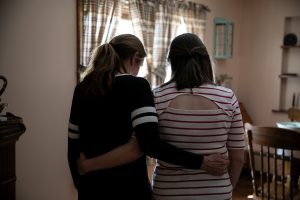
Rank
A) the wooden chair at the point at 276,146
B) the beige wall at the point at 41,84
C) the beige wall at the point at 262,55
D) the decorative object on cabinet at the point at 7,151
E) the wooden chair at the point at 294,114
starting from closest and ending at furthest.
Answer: the decorative object on cabinet at the point at 7,151, the wooden chair at the point at 276,146, the beige wall at the point at 41,84, the wooden chair at the point at 294,114, the beige wall at the point at 262,55

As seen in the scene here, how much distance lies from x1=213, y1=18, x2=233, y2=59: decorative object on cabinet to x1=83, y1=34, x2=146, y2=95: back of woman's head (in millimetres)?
3536

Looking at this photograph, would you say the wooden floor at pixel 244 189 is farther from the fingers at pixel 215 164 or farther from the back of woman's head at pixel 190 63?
the back of woman's head at pixel 190 63

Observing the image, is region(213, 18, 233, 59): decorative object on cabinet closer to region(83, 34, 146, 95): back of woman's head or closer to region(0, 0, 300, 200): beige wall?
region(0, 0, 300, 200): beige wall

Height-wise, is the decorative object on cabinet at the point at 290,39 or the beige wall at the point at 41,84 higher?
the decorative object on cabinet at the point at 290,39

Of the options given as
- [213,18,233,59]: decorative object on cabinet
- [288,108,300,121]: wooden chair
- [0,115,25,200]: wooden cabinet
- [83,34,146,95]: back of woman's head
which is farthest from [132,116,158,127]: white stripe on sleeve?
[213,18,233,59]: decorative object on cabinet

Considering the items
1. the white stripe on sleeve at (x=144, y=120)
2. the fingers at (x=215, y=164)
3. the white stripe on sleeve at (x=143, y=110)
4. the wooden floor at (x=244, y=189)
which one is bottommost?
the wooden floor at (x=244, y=189)

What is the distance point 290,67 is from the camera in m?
4.79

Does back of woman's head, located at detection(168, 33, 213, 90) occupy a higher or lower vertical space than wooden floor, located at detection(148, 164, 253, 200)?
higher

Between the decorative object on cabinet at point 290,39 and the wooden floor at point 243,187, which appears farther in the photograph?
the decorative object on cabinet at point 290,39

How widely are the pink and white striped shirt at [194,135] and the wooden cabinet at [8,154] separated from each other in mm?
1042

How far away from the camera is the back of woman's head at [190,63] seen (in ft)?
4.20

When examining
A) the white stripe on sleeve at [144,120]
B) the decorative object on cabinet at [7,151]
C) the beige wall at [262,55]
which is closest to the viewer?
the white stripe on sleeve at [144,120]

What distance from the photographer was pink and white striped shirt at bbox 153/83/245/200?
49.4 inches

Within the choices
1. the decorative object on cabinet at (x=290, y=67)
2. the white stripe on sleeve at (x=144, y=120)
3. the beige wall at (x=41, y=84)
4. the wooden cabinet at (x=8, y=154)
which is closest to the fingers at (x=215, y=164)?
the white stripe on sleeve at (x=144, y=120)
